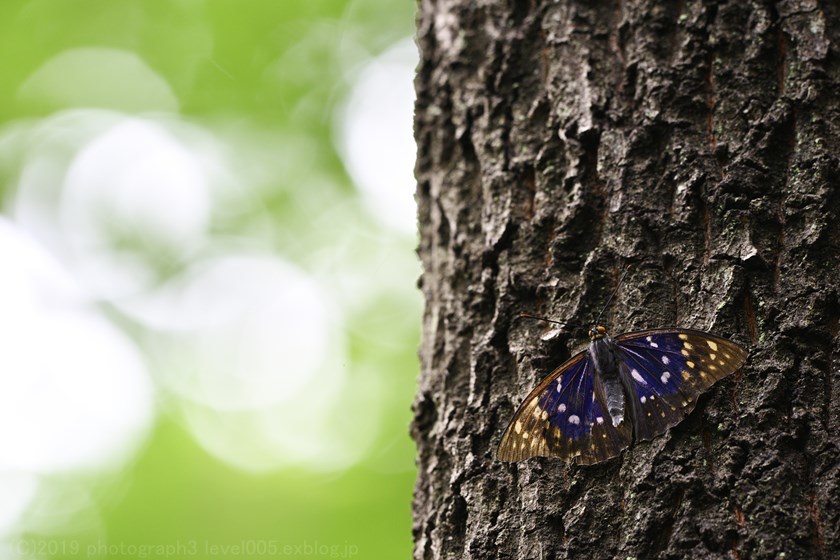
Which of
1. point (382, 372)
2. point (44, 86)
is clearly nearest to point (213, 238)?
point (44, 86)

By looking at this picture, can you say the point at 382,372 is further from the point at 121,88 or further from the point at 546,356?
the point at 546,356

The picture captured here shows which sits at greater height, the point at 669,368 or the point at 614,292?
the point at 614,292

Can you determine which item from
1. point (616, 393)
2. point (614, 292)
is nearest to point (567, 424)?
point (616, 393)

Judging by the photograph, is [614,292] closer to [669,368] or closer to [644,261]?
[644,261]

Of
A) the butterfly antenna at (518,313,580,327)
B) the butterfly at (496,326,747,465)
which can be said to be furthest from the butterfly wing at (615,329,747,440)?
the butterfly antenna at (518,313,580,327)

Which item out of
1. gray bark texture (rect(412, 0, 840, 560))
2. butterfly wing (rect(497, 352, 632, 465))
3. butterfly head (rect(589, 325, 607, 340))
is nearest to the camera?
gray bark texture (rect(412, 0, 840, 560))

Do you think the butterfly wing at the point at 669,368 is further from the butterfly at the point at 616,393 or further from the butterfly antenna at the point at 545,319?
the butterfly antenna at the point at 545,319

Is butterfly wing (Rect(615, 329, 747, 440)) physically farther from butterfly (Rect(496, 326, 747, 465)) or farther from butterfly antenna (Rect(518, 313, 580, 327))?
butterfly antenna (Rect(518, 313, 580, 327))
